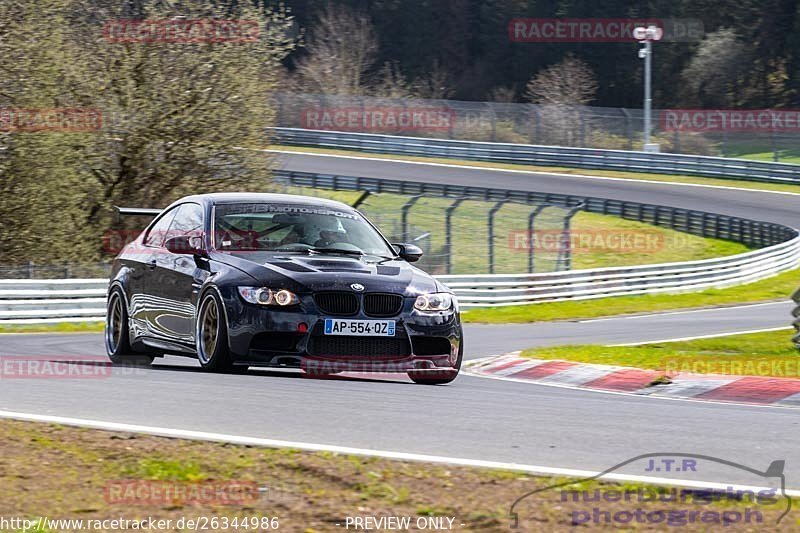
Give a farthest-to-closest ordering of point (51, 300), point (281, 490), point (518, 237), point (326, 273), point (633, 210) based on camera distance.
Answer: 1. point (633, 210)
2. point (518, 237)
3. point (51, 300)
4. point (326, 273)
5. point (281, 490)

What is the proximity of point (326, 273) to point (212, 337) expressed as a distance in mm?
1021

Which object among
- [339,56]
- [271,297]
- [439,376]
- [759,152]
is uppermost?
[339,56]

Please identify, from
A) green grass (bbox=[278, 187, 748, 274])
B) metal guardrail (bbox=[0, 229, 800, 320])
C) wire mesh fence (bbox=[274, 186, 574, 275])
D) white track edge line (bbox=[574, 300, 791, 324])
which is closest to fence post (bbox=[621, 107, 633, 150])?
green grass (bbox=[278, 187, 748, 274])

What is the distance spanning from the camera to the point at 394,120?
61062 mm

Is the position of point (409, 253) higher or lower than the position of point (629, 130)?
higher

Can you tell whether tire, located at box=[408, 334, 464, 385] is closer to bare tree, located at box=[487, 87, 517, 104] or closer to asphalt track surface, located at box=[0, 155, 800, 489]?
asphalt track surface, located at box=[0, 155, 800, 489]

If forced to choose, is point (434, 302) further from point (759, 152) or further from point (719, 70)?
point (719, 70)

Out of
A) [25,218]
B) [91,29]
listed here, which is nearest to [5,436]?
[25,218]

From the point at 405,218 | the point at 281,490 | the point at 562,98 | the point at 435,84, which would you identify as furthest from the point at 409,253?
the point at 435,84

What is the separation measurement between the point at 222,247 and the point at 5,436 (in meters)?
3.53

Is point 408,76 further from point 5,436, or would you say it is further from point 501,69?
point 5,436

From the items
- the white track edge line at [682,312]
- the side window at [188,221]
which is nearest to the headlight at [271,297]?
the side window at [188,221]

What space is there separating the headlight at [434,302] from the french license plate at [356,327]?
0.37 m

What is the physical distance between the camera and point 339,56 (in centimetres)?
7775
